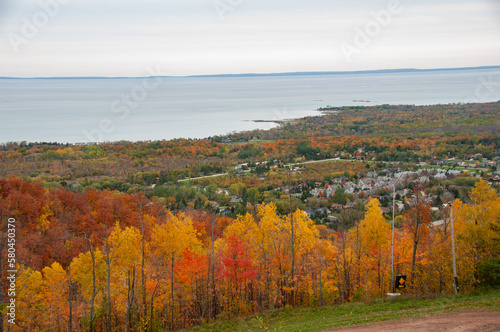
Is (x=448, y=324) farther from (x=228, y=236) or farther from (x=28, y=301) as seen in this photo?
(x=28, y=301)

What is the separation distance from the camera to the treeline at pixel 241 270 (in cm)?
2181

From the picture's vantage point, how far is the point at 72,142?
109 meters

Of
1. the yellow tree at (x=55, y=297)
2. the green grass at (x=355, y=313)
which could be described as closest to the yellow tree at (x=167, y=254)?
the green grass at (x=355, y=313)

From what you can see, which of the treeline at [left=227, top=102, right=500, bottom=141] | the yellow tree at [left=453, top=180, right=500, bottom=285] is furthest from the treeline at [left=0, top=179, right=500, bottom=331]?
the treeline at [left=227, top=102, right=500, bottom=141]

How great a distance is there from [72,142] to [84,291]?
93.4 meters

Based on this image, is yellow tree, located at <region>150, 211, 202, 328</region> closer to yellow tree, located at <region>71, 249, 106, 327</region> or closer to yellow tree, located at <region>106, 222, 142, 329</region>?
yellow tree, located at <region>106, 222, 142, 329</region>

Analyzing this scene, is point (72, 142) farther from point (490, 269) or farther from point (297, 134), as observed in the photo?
point (490, 269)

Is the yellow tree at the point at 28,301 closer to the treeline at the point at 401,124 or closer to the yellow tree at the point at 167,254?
the yellow tree at the point at 167,254

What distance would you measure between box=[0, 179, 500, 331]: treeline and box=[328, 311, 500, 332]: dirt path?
15.8 feet

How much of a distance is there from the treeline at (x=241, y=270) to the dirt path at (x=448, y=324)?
4816 mm

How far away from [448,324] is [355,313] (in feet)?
14.5

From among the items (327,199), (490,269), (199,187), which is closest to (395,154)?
(327,199)

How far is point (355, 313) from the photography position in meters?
18.7

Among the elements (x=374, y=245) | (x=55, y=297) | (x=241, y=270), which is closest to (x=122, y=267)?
(x=55, y=297)
